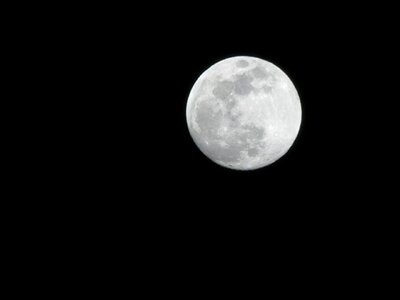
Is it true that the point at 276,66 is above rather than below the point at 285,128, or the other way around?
above

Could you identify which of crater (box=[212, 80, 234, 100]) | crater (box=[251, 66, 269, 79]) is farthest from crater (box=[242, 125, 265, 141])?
crater (box=[251, 66, 269, 79])

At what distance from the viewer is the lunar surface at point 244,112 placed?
196 inches

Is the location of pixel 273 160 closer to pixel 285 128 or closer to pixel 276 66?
pixel 285 128

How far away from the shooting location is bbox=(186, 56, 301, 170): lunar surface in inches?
196

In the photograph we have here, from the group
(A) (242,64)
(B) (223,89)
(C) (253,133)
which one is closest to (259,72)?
(A) (242,64)

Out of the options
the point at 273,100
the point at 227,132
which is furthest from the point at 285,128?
the point at 227,132

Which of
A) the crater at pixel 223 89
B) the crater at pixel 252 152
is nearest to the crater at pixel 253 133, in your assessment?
the crater at pixel 252 152

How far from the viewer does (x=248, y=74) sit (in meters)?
5.08

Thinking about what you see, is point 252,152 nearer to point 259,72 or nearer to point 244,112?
point 244,112

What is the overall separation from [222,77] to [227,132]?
0.73m

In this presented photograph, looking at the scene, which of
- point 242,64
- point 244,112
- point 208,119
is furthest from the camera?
point 242,64

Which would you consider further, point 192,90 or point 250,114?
point 192,90

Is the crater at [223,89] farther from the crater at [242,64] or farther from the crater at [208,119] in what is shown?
the crater at [242,64]

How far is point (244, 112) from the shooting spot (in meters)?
4.94
